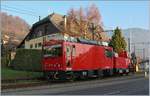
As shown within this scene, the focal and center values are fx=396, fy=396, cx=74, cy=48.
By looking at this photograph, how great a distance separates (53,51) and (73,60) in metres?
Result: 1.76

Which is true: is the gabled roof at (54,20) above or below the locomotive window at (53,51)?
above

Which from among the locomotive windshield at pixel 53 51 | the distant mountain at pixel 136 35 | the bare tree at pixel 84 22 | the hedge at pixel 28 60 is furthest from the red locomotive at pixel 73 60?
the distant mountain at pixel 136 35

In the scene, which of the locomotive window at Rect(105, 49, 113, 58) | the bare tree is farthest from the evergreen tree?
the locomotive window at Rect(105, 49, 113, 58)

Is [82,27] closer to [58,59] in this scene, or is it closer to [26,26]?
[26,26]

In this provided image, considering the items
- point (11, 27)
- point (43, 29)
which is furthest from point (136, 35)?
point (11, 27)

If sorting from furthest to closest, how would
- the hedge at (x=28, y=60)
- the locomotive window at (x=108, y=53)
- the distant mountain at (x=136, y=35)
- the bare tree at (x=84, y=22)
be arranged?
the distant mountain at (x=136, y=35)
the bare tree at (x=84, y=22)
the hedge at (x=28, y=60)
the locomotive window at (x=108, y=53)

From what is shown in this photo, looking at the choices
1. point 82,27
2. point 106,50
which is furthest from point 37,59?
point 82,27

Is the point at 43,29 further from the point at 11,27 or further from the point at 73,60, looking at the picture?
the point at 73,60

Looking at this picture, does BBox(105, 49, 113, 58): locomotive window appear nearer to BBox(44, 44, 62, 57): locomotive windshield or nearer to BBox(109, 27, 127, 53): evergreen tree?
BBox(44, 44, 62, 57): locomotive windshield

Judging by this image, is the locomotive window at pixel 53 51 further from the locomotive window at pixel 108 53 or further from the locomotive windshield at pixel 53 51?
the locomotive window at pixel 108 53

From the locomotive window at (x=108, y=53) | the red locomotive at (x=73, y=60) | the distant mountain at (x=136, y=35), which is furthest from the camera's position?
the distant mountain at (x=136, y=35)

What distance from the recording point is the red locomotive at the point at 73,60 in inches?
1197

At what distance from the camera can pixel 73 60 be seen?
103ft

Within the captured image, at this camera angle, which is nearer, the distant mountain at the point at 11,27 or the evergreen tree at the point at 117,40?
the distant mountain at the point at 11,27
